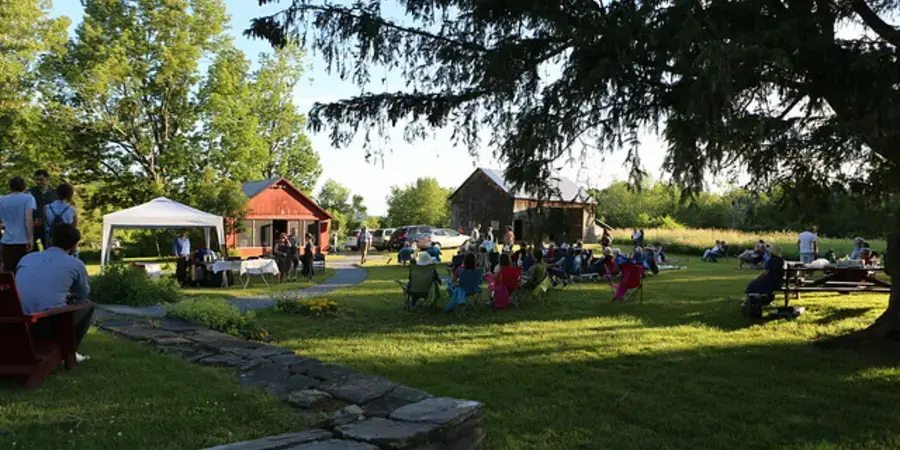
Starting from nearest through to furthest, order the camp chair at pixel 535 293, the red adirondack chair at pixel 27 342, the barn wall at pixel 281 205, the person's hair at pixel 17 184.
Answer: the red adirondack chair at pixel 27 342, the person's hair at pixel 17 184, the camp chair at pixel 535 293, the barn wall at pixel 281 205

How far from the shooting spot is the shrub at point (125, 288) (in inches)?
407

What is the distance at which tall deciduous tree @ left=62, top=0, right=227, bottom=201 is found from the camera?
2589 centimetres

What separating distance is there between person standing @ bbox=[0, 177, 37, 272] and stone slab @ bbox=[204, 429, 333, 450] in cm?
542

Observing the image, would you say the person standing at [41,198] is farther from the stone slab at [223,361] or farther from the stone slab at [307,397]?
the stone slab at [307,397]

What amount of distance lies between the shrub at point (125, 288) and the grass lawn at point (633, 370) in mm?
2753

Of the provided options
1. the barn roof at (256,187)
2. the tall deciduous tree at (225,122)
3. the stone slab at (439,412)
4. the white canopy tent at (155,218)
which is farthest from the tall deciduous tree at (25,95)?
the stone slab at (439,412)

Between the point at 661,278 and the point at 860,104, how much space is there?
13458mm

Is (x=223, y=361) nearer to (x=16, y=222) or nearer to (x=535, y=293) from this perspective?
(x=16, y=222)

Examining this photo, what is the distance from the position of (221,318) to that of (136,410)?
357 centimetres

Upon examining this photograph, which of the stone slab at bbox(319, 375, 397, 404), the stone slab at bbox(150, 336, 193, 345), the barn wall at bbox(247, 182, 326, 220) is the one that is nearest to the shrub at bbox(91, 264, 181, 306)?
Result: the stone slab at bbox(150, 336, 193, 345)

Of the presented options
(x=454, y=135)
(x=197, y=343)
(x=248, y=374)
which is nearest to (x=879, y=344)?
(x=454, y=135)

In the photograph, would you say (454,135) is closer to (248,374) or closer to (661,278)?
(248,374)

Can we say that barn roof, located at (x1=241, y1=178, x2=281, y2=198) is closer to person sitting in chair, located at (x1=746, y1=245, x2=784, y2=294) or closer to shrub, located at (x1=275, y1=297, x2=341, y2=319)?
shrub, located at (x1=275, y1=297, x2=341, y2=319)

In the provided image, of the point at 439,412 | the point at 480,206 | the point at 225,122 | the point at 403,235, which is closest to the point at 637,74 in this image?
the point at 439,412
